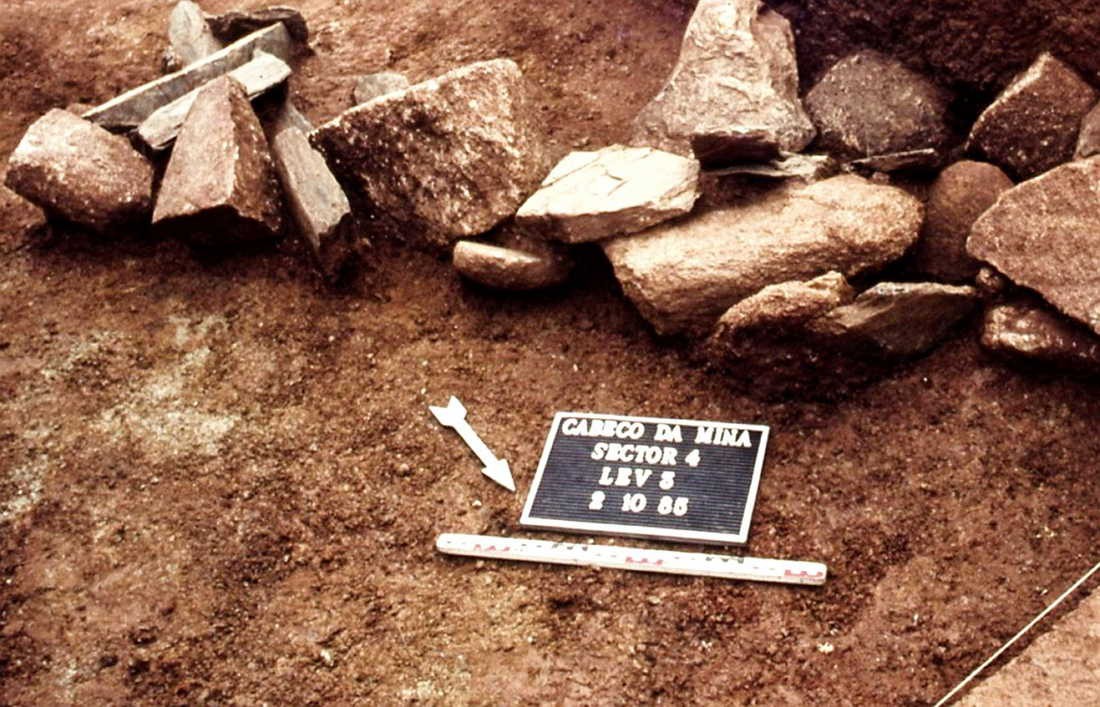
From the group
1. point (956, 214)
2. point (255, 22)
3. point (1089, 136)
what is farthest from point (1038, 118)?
point (255, 22)

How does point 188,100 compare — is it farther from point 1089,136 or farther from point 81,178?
point 1089,136

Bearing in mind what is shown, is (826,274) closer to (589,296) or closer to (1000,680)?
(589,296)

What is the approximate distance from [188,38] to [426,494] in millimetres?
2902

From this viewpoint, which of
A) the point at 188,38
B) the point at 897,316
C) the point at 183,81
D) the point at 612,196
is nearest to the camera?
the point at 897,316

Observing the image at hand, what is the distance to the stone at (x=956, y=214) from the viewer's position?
3.88 meters

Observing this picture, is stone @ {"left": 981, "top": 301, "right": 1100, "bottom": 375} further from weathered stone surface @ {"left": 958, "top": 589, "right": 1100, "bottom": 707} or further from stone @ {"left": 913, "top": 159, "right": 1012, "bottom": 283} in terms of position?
weathered stone surface @ {"left": 958, "top": 589, "right": 1100, "bottom": 707}

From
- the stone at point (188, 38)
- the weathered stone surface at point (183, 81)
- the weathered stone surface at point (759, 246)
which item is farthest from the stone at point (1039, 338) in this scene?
the stone at point (188, 38)

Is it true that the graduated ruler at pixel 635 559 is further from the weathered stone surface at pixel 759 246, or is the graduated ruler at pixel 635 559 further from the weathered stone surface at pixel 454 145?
the weathered stone surface at pixel 454 145

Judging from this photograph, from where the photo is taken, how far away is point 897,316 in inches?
146

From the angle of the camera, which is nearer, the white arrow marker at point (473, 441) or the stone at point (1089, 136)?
the stone at point (1089, 136)

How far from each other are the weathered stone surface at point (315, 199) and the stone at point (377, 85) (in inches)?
14.4

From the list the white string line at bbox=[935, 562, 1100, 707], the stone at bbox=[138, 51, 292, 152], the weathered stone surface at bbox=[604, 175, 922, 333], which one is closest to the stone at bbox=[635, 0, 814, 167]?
the weathered stone surface at bbox=[604, 175, 922, 333]

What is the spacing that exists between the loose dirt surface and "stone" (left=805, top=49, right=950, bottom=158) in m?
0.77

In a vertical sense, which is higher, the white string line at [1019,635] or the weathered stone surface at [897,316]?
the weathered stone surface at [897,316]
